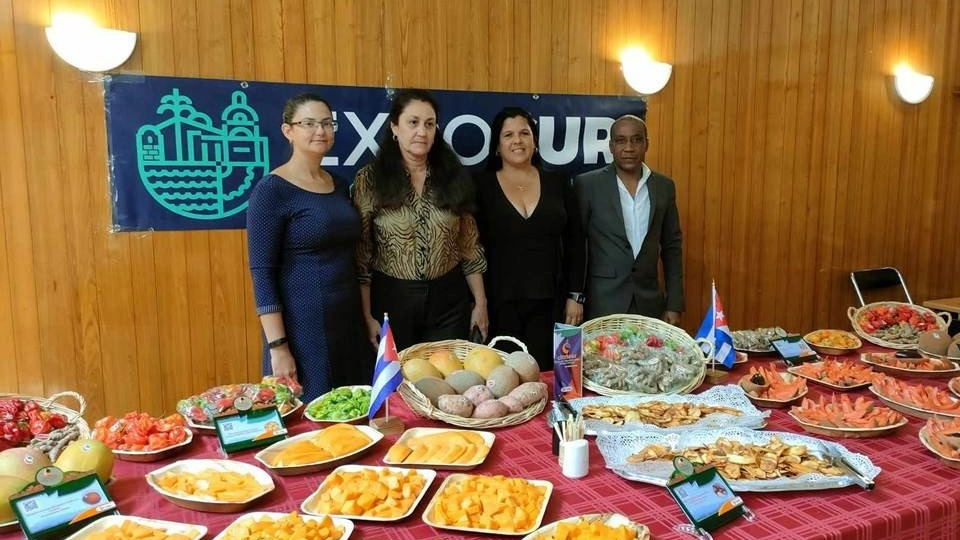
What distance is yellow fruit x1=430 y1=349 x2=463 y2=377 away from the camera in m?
1.94

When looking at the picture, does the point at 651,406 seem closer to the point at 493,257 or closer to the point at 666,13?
the point at 493,257

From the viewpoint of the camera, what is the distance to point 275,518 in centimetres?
128

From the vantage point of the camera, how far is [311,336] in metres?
2.39

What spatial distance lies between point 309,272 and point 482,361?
737 millimetres

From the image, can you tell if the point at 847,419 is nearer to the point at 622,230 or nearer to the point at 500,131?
the point at 622,230

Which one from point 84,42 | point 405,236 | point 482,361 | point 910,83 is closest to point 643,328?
point 482,361

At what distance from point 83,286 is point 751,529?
2.37 meters

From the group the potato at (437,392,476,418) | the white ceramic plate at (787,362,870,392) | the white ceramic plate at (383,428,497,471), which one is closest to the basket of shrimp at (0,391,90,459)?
the white ceramic plate at (383,428,497,471)

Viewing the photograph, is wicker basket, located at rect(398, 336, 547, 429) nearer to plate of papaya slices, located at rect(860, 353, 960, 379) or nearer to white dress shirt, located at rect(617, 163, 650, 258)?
plate of papaya slices, located at rect(860, 353, 960, 379)

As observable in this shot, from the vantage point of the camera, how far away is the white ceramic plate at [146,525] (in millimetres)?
1242

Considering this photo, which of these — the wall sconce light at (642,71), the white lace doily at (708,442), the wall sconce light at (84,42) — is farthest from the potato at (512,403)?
the wall sconce light at (642,71)

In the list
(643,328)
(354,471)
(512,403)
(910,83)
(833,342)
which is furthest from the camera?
Answer: (910,83)

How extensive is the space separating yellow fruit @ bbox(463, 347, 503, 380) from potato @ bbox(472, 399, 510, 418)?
147mm

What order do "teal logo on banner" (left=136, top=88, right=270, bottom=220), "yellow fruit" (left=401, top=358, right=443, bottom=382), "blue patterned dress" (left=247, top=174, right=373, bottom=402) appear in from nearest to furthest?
"yellow fruit" (left=401, top=358, right=443, bottom=382)
"blue patterned dress" (left=247, top=174, right=373, bottom=402)
"teal logo on banner" (left=136, top=88, right=270, bottom=220)
